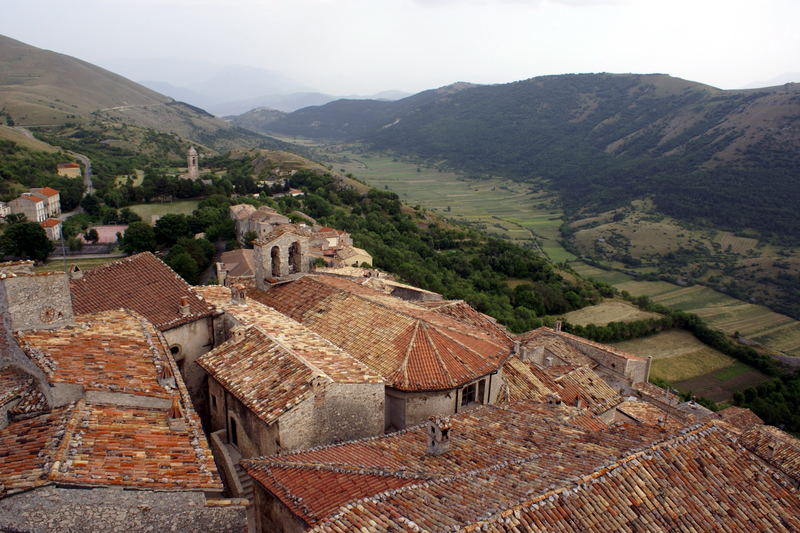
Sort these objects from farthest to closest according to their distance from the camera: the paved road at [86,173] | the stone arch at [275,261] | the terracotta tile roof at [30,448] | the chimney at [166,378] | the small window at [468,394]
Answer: the paved road at [86,173] → the stone arch at [275,261] → the small window at [468,394] → the chimney at [166,378] → the terracotta tile roof at [30,448]

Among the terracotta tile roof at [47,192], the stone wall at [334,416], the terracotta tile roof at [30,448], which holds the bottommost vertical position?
the stone wall at [334,416]

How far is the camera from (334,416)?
1476 cm

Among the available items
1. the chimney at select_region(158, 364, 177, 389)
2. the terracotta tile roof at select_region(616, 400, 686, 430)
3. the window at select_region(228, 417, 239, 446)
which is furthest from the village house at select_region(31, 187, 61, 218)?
the terracotta tile roof at select_region(616, 400, 686, 430)

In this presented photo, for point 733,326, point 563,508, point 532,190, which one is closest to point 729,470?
point 563,508

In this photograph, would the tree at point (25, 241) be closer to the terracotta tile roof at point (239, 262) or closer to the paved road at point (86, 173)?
the terracotta tile roof at point (239, 262)

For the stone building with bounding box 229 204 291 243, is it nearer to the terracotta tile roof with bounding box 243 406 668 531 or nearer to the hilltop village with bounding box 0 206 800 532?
the hilltop village with bounding box 0 206 800 532

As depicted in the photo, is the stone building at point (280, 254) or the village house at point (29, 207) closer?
the stone building at point (280, 254)

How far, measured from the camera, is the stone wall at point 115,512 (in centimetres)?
841

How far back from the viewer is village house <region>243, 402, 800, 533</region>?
28.2 feet

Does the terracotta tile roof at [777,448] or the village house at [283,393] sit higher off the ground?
the village house at [283,393]

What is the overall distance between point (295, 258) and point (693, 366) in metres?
44.7

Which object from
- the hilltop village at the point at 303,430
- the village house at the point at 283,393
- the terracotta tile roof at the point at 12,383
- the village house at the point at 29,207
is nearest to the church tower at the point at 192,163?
the village house at the point at 29,207

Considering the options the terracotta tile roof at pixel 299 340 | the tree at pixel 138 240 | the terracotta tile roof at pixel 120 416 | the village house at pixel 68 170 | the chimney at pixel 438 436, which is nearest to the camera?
the terracotta tile roof at pixel 120 416

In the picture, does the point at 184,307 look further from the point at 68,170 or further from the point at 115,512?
the point at 68,170
